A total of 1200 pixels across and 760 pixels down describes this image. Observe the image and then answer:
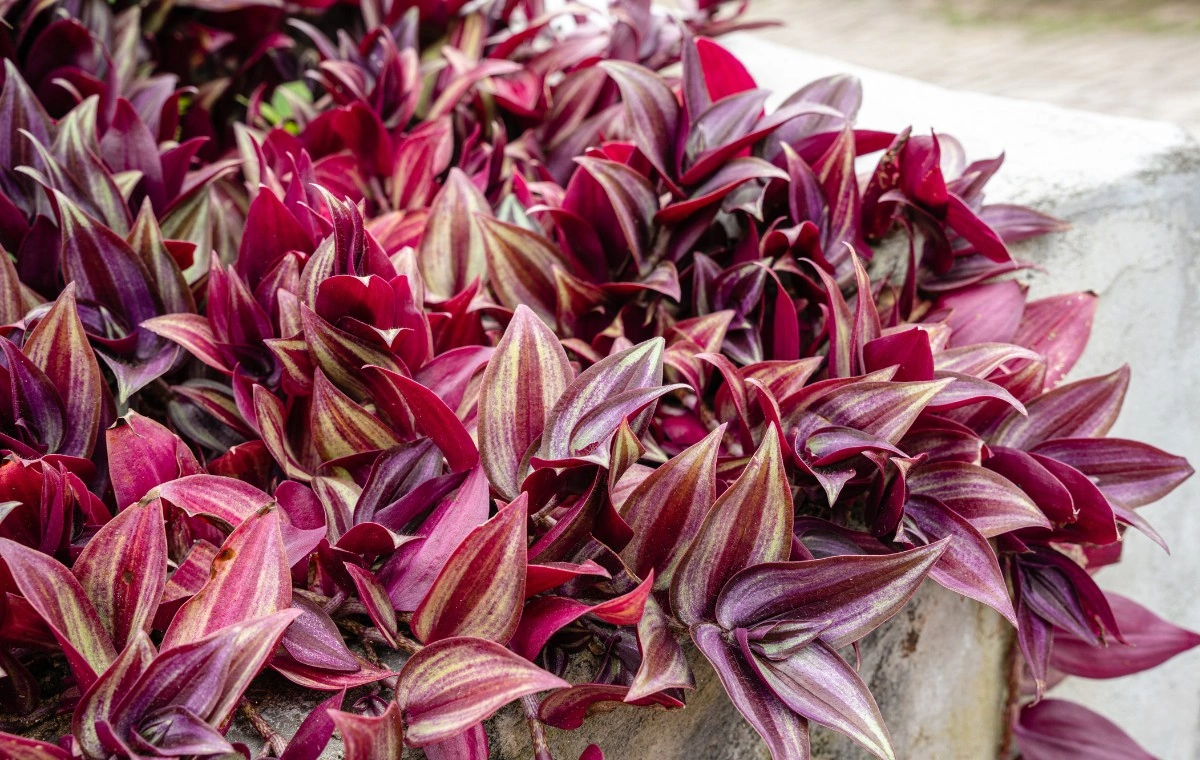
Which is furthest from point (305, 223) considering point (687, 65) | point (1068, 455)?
point (1068, 455)

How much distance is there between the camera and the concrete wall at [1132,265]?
129 centimetres

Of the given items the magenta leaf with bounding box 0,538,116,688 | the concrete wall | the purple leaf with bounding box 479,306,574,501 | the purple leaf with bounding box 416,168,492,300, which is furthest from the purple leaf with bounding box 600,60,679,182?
the magenta leaf with bounding box 0,538,116,688

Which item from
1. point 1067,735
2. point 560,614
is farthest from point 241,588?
point 1067,735

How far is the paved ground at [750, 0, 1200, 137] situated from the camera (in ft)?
10.8

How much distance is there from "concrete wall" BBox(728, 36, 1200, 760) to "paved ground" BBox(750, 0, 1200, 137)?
150 centimetres

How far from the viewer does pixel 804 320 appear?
42.1 inches

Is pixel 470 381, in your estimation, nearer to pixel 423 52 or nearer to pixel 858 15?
pixel 423 52

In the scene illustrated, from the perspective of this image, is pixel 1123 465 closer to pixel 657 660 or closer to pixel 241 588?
pixel 657 660

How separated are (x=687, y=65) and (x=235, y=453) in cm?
64

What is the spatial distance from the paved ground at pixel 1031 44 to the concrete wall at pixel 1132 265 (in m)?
1.50

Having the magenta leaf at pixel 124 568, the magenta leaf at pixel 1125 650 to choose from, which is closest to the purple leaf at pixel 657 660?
the magenta leaf at pixel 124 568

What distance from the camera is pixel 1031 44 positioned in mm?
4152

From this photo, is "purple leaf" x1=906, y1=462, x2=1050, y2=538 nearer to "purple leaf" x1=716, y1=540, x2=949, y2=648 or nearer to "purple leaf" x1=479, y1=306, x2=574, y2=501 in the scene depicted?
"purple leaf" x1=716, y1=540, x2=949, y2=648

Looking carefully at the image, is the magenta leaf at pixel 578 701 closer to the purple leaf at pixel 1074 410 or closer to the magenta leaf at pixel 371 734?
the magenta leaf at pixel 371 734
